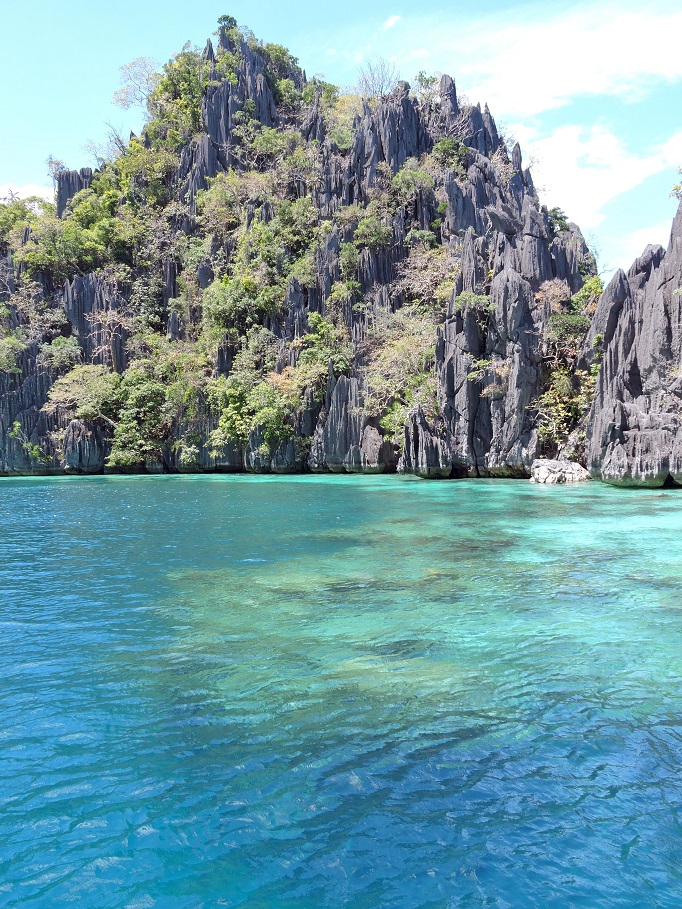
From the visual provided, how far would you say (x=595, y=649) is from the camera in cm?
605

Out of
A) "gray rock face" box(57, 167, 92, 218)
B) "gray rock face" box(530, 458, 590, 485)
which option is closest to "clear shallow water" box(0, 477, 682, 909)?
"gray rock face" box(530, 458, 590, 485)

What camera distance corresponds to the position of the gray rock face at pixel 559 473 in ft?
78.0

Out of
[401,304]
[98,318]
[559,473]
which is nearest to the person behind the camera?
[559,473]

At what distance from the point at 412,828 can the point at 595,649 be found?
3392 mm

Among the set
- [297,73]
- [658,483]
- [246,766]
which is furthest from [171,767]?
[297,73]

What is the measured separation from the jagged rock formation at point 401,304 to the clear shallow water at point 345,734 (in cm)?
1377

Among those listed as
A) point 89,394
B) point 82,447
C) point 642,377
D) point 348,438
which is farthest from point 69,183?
point 642,377

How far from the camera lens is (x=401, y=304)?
3588cm

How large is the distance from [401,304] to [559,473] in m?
16.1

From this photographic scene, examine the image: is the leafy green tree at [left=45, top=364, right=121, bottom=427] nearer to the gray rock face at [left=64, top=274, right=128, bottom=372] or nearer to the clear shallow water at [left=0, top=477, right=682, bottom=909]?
the gray rock face at [left=64, top=274, right=128, bottom=372]

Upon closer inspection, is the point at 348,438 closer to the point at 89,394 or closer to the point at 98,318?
the point at 89,394

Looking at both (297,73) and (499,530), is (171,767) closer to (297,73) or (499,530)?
(499,530)

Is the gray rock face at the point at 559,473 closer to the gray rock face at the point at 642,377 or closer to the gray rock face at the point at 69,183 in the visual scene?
the gray rock face at the point at 642,377

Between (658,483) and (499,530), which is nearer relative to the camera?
(499,530)
